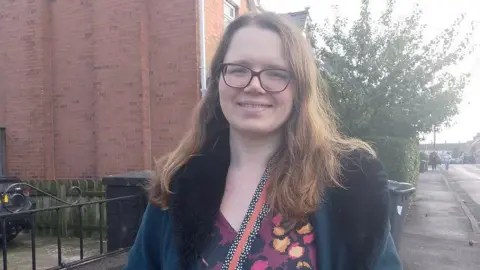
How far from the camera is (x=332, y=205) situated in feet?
4.22

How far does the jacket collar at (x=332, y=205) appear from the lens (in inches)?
47.9

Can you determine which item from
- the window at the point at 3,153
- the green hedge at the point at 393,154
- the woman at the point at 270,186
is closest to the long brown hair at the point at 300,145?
the woman at the point at 270,186

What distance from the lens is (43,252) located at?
20.4 ft

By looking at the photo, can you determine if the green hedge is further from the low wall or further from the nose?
the nose

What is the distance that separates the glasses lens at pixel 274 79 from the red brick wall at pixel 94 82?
597cm

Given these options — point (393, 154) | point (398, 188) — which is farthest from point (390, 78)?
point (398, 188)

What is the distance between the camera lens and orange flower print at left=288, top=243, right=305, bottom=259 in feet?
4.09

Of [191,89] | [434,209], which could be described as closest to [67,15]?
[191,89]

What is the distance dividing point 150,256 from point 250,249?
0.42 m

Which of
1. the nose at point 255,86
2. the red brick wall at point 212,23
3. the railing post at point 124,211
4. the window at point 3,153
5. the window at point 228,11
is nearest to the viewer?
the nose at point 255,86

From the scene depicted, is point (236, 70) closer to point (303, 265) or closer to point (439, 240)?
point (303, 265)

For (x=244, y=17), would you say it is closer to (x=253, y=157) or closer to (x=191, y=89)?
(x=253, y=157)

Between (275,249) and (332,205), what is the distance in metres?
0.22

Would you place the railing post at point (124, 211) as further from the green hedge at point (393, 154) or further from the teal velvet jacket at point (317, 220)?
the green hedge at point (393, 154)
